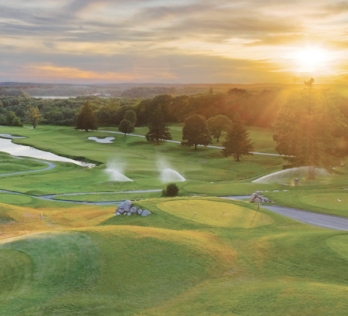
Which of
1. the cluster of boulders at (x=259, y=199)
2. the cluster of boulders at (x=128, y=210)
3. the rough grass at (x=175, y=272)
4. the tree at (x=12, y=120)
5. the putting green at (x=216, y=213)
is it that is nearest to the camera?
the rough grass at (x=175, y=272)

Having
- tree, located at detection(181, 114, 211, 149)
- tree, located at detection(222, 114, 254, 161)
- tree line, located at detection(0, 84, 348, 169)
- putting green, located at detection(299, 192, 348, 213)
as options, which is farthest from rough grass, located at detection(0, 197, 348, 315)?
tree, located at detection(181, 114, 211, 149)

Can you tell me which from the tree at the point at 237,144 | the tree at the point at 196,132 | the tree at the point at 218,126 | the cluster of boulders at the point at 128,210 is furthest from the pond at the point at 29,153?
the cluster of boulders at the point at 128,210

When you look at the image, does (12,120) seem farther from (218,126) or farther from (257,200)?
(257,200)

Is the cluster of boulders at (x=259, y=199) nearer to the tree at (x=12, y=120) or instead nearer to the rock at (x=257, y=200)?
the rock at (x=257, y=200)

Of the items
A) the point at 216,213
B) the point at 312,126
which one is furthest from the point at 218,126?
the point at 216,213

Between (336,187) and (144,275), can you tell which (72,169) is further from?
(144,275)
